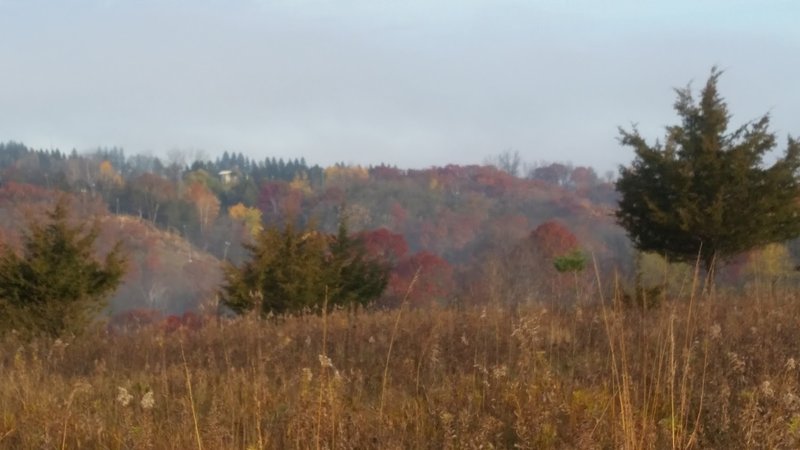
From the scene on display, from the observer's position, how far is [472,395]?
407 cm

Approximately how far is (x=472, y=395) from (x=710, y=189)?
1289 cm

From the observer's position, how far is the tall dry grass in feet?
11.3

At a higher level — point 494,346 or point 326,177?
point 326,177

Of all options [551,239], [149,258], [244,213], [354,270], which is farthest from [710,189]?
[244,213]

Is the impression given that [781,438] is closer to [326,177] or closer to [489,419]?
[489,419]

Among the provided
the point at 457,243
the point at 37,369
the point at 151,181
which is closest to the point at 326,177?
the point at 151,181

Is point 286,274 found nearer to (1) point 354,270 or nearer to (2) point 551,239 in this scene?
(1) point 354,270

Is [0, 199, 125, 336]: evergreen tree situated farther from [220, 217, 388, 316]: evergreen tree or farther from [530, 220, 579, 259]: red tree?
[530, 220, 579, 259]: red tree

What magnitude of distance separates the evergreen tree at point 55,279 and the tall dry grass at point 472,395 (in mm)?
10469

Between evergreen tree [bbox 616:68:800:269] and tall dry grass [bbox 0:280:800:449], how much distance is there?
8.90 meters

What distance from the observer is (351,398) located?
455cm

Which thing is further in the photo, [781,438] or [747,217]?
[747,217]

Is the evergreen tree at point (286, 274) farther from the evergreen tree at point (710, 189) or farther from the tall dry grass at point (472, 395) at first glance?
the tall dry grass at point (472, 395)

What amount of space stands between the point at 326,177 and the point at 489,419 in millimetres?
113228
